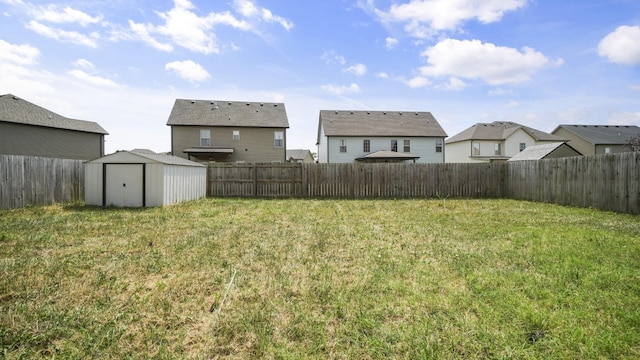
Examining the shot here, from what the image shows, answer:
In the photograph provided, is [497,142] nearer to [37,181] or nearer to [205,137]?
[205,137]

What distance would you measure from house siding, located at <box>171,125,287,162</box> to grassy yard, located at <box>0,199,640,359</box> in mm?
19176

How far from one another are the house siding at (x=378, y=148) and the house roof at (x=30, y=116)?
1887 centimetres

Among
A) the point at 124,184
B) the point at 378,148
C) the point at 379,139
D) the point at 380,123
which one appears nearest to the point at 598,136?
the point at 380,123

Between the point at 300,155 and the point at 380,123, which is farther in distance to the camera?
the point at 300,155

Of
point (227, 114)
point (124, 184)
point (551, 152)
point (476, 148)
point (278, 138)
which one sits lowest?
point (124, 184)

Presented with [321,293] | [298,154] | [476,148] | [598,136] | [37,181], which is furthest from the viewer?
[298,154]

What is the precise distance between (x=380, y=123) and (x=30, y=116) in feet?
85.5

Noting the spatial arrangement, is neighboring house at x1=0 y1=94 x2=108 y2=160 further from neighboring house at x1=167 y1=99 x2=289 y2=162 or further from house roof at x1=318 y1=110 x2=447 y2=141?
house roof at x1=318 y1=110 x2=447 y2=141

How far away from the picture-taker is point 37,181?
36.8ft

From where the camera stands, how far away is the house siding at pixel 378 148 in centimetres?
2903

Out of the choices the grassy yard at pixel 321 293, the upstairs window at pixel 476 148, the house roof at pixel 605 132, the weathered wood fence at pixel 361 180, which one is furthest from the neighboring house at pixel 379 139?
the grassy yard at pixel 321 293

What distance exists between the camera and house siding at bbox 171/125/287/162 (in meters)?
25.5

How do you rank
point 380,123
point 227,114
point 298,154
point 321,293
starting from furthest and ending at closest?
1. point 298,154
2. point 380,123
3. point 227,114
4. point 321,293

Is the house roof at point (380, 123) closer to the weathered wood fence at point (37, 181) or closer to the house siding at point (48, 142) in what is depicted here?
the house siding at point (48, 142)
